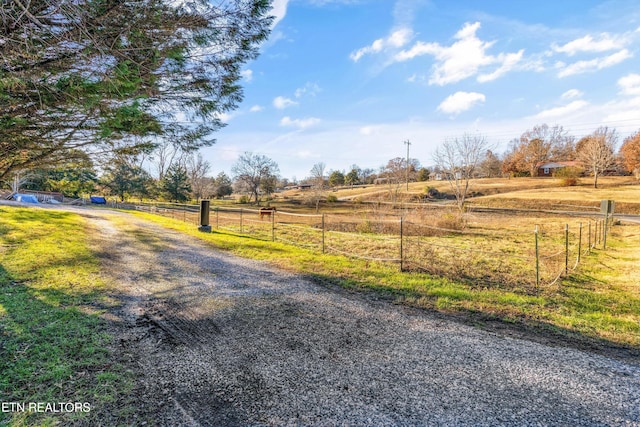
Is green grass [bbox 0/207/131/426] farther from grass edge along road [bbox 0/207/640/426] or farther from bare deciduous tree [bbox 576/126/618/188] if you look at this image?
bare deciduous tree [bbox 576/126/618/188]

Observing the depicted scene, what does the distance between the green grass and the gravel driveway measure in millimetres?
264

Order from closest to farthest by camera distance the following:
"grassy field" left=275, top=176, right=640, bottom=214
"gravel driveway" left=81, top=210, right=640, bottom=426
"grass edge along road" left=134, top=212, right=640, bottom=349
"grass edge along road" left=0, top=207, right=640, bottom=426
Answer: "gravel driveway" left=81, top=210, right=640, bottom=426 < "grass edge along road" left=0, top=207, right=640, bottom=426 < "grass edge along road" left=134, top=212, right=640, bottom=349 < "grassy field" left=275, top=176, right=640, bottom=214

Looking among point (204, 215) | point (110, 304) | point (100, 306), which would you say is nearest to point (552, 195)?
point (204, 215)

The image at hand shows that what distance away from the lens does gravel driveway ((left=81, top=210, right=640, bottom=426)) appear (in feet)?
7.39

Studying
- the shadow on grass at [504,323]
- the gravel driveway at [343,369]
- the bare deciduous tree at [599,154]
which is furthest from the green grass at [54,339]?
the bare deciduous tree at [599,154]

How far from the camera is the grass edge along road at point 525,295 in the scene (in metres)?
4.09

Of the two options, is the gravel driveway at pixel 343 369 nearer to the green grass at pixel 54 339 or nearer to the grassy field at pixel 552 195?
the green grass at pixel 54 339

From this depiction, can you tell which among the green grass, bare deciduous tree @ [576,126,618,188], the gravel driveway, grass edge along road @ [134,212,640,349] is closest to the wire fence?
grass edge along road @ [134,212,640,349]

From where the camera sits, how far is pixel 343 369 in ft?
9.32

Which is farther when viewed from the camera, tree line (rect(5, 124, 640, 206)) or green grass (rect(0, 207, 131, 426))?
tree line (rect(5, 124, 640, 206))

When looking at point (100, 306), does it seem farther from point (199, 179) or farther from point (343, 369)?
point (199, 179)

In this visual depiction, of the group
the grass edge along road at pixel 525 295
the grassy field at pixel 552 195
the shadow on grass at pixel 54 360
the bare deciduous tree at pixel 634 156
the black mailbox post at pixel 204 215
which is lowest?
the grass edge along road at pixel 525 295

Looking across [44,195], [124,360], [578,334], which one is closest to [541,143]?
[578,334]

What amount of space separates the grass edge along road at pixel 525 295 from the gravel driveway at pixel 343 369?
71cm
